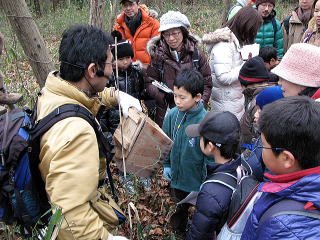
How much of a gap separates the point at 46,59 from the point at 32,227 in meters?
1.94

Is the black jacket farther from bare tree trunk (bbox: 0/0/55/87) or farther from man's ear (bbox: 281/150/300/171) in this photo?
bare tree trunk (bbox: 0/0/55/87)

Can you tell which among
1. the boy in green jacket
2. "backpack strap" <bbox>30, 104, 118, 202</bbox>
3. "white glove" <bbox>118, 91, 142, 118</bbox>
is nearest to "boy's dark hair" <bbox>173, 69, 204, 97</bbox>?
the boy in green jacket

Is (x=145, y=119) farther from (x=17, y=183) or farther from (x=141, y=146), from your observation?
(x=17, y=183)

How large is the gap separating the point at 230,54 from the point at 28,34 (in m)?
2.29

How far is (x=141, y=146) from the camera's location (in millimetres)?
2398

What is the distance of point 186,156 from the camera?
2.80 meters

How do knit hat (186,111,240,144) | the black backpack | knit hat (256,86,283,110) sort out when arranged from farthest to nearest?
knit hat (256,86,283,110) → knit hat (186,111,240,144) → the black backpack

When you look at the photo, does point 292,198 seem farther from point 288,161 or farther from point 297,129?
point 297,129

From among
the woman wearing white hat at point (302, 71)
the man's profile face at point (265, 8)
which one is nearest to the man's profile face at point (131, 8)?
the man's profile face at point (265, 8)

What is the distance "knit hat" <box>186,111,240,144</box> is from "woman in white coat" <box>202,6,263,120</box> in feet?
5.36

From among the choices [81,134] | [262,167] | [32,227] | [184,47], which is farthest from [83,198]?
[184,47]

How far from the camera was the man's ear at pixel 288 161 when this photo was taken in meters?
1.41

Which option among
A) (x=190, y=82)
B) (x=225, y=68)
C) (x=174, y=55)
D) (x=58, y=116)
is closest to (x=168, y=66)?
(x=174, y=55)

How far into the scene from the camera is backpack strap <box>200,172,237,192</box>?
196cm
